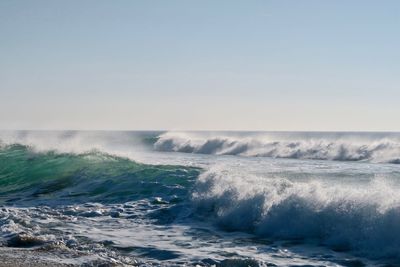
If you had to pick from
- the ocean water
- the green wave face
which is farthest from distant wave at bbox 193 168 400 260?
the green wave face

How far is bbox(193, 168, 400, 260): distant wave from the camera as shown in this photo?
31.5 ft

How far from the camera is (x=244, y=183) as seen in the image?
45.9ft

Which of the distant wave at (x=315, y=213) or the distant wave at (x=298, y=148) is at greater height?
the distant wave at (x=298, y=148)

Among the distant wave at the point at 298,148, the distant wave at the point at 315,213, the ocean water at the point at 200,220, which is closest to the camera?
the ocean water at the point at 200,220

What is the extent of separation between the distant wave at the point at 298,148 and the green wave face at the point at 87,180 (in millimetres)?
18615

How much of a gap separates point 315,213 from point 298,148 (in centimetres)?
3269

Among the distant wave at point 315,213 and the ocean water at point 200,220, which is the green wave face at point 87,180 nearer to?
the ocean water at point 200,220

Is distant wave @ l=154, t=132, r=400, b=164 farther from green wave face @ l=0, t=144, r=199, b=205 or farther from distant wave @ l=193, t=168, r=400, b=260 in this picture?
distant wave @ l=193, t=168, r=400, b=260

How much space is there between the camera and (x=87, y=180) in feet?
64.6

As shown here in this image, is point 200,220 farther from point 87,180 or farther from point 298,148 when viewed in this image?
point 298,148

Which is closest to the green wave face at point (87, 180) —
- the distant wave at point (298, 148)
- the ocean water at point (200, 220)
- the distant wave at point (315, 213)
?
the ocean water at point (200, 220)

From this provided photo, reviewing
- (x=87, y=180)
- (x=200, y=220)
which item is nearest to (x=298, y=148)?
(x=87, y=180)

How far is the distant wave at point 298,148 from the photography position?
3788 cm

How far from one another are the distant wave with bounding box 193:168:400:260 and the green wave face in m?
2.62
